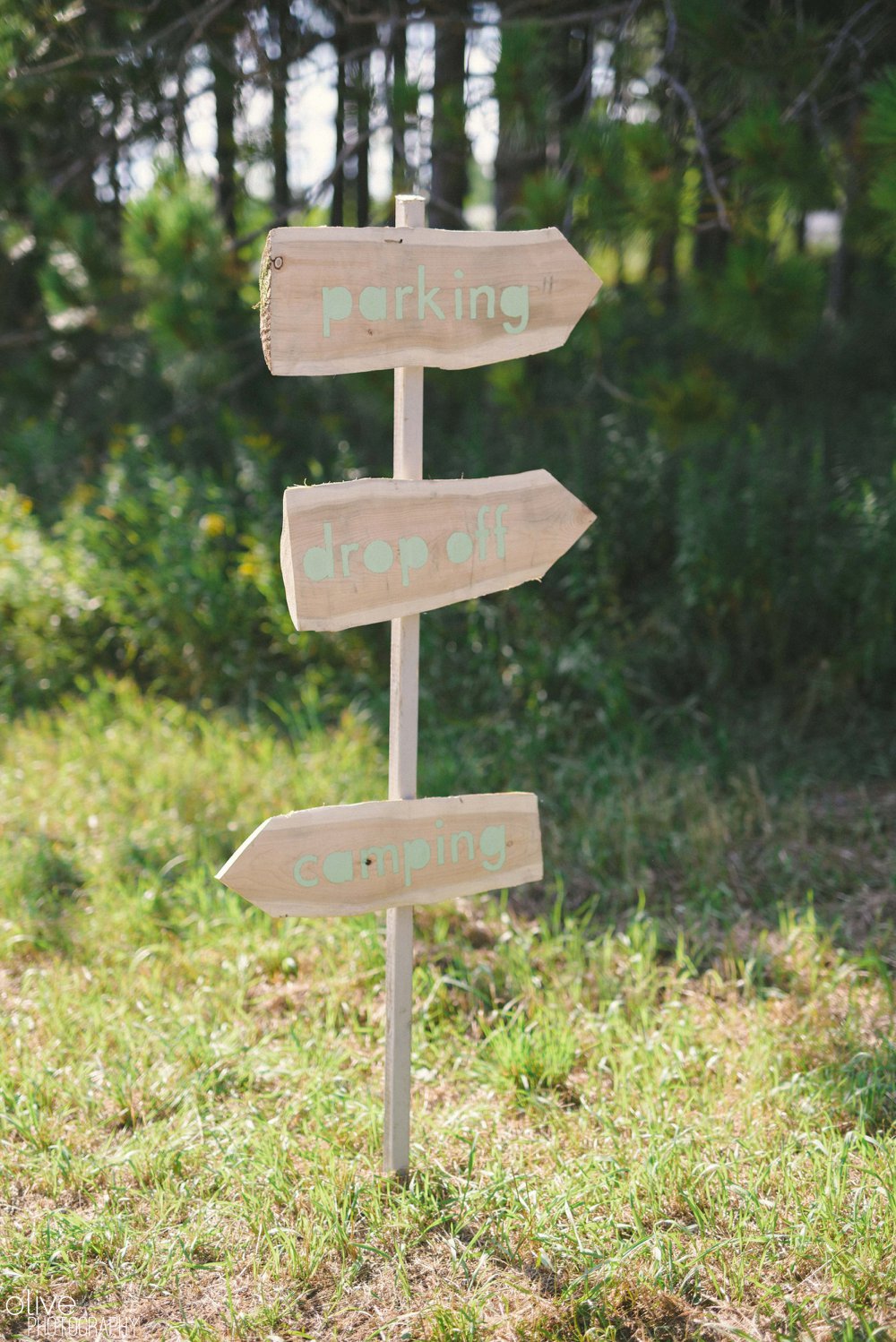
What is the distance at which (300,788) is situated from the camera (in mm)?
3604

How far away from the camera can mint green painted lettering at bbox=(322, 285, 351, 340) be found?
5.95ft

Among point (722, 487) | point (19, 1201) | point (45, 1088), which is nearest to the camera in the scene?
point (19, 1201)

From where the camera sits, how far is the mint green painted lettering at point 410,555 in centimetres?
191

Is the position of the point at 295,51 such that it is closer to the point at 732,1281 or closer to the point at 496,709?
the point at 496,709

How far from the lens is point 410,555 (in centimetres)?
191

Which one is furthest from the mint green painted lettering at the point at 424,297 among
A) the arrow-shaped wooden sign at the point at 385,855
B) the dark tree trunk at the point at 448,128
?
the dark tree trunk at the point at 448,128

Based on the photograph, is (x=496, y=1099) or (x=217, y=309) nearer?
(x=496, y=1099)

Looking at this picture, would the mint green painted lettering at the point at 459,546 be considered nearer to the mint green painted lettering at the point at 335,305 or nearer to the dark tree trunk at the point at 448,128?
the mint green painted lettering at the point at 335,305

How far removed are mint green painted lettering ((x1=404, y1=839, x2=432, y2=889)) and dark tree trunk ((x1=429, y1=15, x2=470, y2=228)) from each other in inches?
107

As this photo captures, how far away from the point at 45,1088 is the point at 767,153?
124 inches

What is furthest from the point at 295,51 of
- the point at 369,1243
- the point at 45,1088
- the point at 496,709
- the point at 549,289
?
the point at 369,1243

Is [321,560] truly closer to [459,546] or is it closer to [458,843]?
[459,546]

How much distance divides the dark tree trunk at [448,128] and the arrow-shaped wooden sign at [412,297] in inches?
80.1

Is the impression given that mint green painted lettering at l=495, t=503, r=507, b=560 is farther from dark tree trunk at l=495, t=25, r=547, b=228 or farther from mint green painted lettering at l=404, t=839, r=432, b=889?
dark tree trunk at l=495, t=25, r=547, b=228
